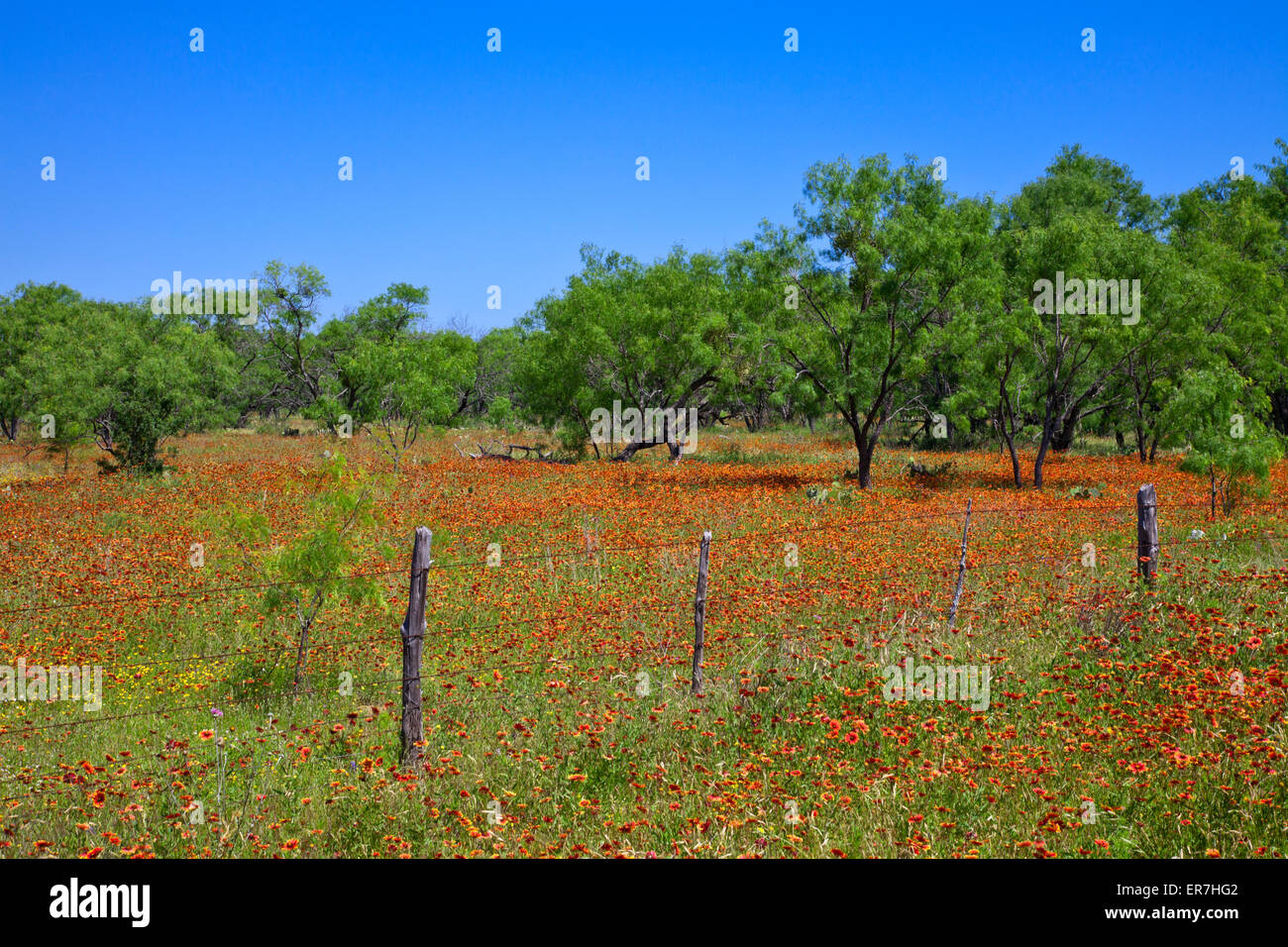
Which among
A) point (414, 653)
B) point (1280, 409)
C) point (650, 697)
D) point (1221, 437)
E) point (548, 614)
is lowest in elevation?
point (650, 697)

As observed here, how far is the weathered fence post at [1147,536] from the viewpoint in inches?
374

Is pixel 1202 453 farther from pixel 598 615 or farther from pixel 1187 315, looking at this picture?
pixel 598 615

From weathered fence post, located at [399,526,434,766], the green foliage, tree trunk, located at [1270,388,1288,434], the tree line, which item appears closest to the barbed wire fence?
weathered fence post, located at [399,526,434,766]

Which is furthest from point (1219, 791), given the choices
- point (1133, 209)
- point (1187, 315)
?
point (1133, 209)

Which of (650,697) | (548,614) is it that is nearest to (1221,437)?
(548,614)

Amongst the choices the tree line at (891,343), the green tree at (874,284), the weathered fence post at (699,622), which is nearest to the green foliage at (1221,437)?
the tree line at (891,343)

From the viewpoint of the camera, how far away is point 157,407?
84.4 feet

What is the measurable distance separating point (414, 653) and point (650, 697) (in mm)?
2211

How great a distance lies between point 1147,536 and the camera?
31.6 feet

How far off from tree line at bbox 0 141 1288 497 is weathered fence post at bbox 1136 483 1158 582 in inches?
333

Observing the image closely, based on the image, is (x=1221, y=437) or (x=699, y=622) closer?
(x=699, y=622)

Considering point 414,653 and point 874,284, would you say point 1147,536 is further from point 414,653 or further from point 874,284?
point 874,284

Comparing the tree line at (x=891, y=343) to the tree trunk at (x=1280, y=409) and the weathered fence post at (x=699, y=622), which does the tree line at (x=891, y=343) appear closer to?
the tree trunk at (x=1280, y=409)
